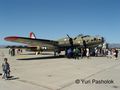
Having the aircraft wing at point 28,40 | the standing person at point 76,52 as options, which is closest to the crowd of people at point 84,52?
the standing person at point 76,52

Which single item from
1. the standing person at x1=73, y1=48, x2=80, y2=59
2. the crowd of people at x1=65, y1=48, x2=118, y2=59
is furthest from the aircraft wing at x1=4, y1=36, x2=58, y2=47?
the standing person at x1=73, y1=48, x2=80, y2=59

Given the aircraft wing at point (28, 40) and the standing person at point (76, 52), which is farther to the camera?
the standing person at point (76, 52)

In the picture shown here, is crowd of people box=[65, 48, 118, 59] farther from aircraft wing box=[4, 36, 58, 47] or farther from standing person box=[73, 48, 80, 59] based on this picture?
aircraft wing box=[4, 36, 58, 47]

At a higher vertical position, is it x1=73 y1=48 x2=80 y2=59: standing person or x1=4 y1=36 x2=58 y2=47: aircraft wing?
x1=4 y1=36 x2=58 y2=47: aircraft wing

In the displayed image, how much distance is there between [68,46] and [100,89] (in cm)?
2255

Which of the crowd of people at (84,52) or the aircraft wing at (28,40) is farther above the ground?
the aircraft wing at (28,40)

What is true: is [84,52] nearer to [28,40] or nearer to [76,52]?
[76,52]

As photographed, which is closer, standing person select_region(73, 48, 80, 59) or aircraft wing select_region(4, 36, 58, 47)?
aircraft wing select_region(4, 36, 58, 47)

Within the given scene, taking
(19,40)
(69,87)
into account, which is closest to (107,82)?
(69,87)

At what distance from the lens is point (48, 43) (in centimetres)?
3139

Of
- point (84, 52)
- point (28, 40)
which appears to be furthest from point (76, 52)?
point (28, 40)

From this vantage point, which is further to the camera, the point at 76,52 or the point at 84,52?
the point at 84,52

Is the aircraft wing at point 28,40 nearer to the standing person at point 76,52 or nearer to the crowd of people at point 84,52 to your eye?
the crowd of people at point 84,52

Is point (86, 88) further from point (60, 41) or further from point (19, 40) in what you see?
point (60, 41)
